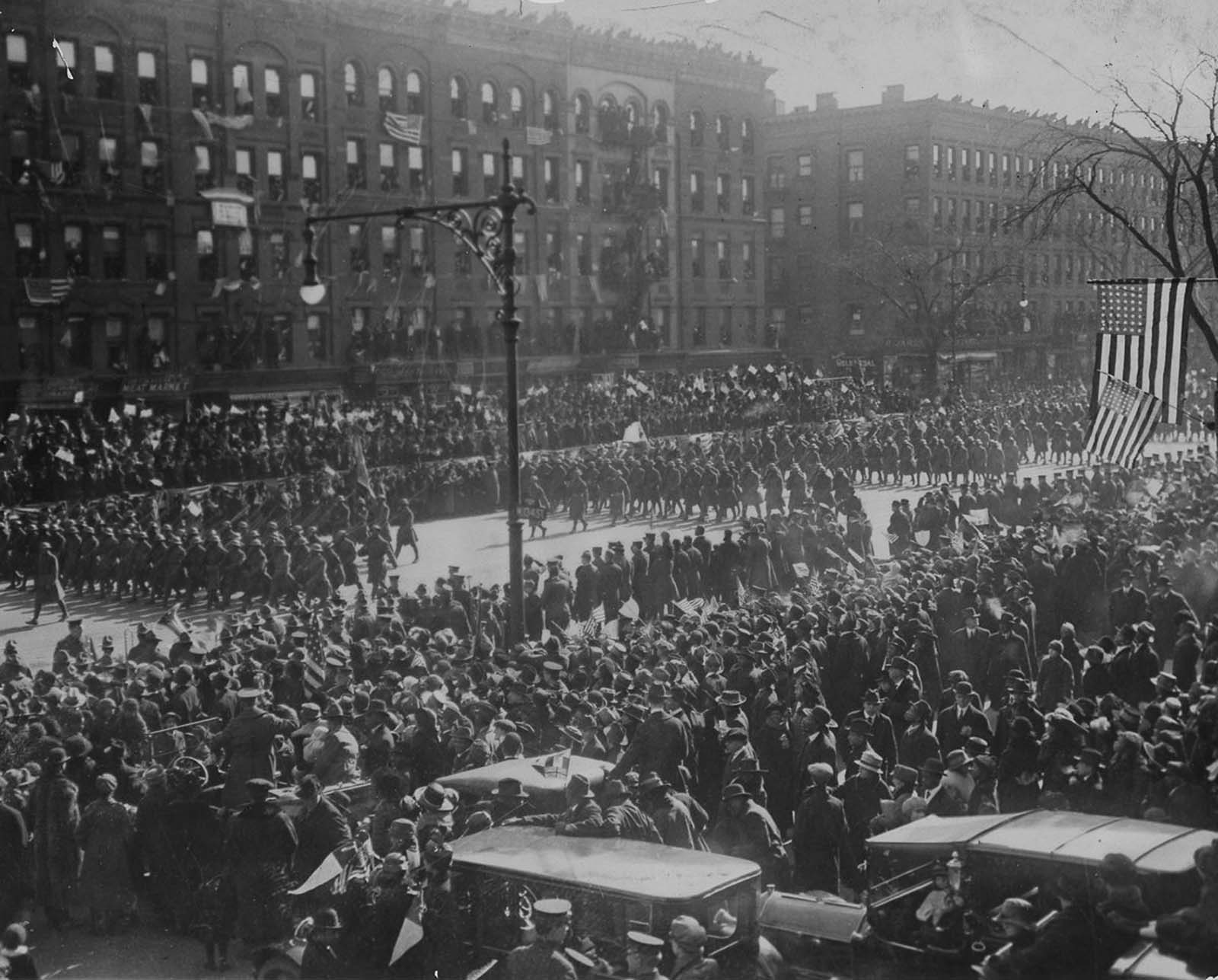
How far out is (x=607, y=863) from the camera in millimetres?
7973

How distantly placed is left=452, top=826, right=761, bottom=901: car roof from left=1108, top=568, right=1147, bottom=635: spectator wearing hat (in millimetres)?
10197

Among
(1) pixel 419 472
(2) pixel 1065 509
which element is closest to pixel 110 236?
(1) pixel 419 472

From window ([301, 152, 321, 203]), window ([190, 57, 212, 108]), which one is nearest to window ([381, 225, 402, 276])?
window ([301, 152, 321, 203])

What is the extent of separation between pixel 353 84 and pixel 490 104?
5.15 m

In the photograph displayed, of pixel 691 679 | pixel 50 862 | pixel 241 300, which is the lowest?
pixel 50 862

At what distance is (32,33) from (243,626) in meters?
28.6

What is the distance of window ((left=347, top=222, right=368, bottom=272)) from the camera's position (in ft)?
148

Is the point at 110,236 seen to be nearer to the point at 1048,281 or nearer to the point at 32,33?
the point at 32,33

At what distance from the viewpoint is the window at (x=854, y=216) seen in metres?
65.9

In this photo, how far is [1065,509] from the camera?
25844mm

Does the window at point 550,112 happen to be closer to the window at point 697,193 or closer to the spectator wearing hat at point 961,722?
the window at point 697,193

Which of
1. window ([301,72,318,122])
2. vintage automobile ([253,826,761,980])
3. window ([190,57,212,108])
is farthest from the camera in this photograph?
window ([301,72,318,122])

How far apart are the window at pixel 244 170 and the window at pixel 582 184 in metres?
12.6

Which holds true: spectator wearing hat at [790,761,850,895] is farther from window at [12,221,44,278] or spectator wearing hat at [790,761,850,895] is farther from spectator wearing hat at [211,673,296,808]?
window at [12,221,44,278]
